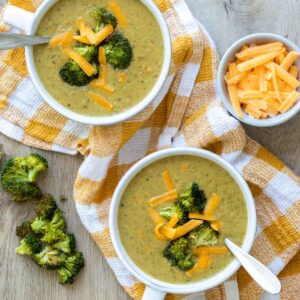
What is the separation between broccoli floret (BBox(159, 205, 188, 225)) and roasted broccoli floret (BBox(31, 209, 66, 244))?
0.55 meters

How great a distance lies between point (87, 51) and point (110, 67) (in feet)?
0.35

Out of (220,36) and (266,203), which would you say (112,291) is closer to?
(266,203)

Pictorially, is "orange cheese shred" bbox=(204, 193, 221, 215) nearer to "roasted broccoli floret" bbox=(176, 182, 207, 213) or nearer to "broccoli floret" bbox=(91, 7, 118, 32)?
"roasted broccoli floret" bbox=(176, 182, 207, 213)

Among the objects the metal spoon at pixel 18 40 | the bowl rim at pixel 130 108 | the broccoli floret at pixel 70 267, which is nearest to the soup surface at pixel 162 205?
the bowl rim at pixel 130 108

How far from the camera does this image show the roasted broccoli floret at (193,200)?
226 cm

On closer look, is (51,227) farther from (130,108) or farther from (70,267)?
(130,108)

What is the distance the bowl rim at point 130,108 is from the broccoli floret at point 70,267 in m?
0.65

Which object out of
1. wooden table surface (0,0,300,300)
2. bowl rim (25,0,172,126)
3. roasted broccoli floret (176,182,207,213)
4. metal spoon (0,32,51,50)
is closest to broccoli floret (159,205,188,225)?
roasted broccoli floret (176,182,207,213)

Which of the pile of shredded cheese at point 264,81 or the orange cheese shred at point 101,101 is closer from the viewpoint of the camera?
the orange cheese shred at point 101,101

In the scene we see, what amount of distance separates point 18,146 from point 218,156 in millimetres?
887

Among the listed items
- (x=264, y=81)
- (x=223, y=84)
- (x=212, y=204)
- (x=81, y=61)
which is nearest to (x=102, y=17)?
(x=81, y=61)

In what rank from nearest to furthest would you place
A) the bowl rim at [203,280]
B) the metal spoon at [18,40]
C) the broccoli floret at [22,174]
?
the metal spoon at [18,40]
the bowl rim at [203,280]
the broccoli floret at [22,174]

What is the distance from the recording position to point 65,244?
8.65 ft

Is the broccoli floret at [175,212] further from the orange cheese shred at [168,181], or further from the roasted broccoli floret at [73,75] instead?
the roasted broccoli floret at [73,75]
